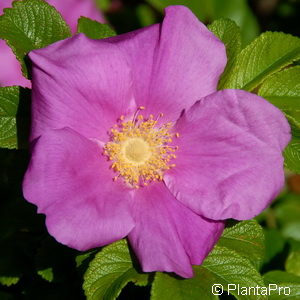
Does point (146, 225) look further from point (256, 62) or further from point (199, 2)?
point (199, 2)

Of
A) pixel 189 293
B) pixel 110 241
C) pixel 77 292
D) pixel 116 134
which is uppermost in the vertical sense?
pixel 116 134

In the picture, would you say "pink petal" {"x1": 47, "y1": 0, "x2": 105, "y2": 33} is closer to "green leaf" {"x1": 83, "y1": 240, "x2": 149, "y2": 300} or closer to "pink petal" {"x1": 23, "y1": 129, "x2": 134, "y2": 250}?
"pink petal" {"x1": 23, "y1": 129, "x2": 134, "y2": 250}

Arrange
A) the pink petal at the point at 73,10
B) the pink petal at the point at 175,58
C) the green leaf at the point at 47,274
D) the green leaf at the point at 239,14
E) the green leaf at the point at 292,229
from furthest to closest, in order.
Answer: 1. the green leaf at the point at 292,229
2. the green leaf at the point at 239,14
3. the pink petal at the point at 73,10
4. the green leaf at the point at 47,274
5. the pink petal at the point at 175,58

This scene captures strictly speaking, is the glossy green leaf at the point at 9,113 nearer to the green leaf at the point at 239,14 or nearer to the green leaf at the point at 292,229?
the green leaf at the point at 239,14

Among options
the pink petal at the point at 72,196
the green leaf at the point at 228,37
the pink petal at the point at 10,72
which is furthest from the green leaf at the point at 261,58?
the pink petal at the point at 10,72

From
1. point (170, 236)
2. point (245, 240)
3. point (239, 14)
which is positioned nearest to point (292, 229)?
point (239, 14)

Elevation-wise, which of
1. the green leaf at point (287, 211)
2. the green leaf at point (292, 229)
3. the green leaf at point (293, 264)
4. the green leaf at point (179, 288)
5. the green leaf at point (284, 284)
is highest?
the green leaf at point (179, 288)

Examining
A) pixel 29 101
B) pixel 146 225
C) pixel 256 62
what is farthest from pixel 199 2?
pixel 146 225
